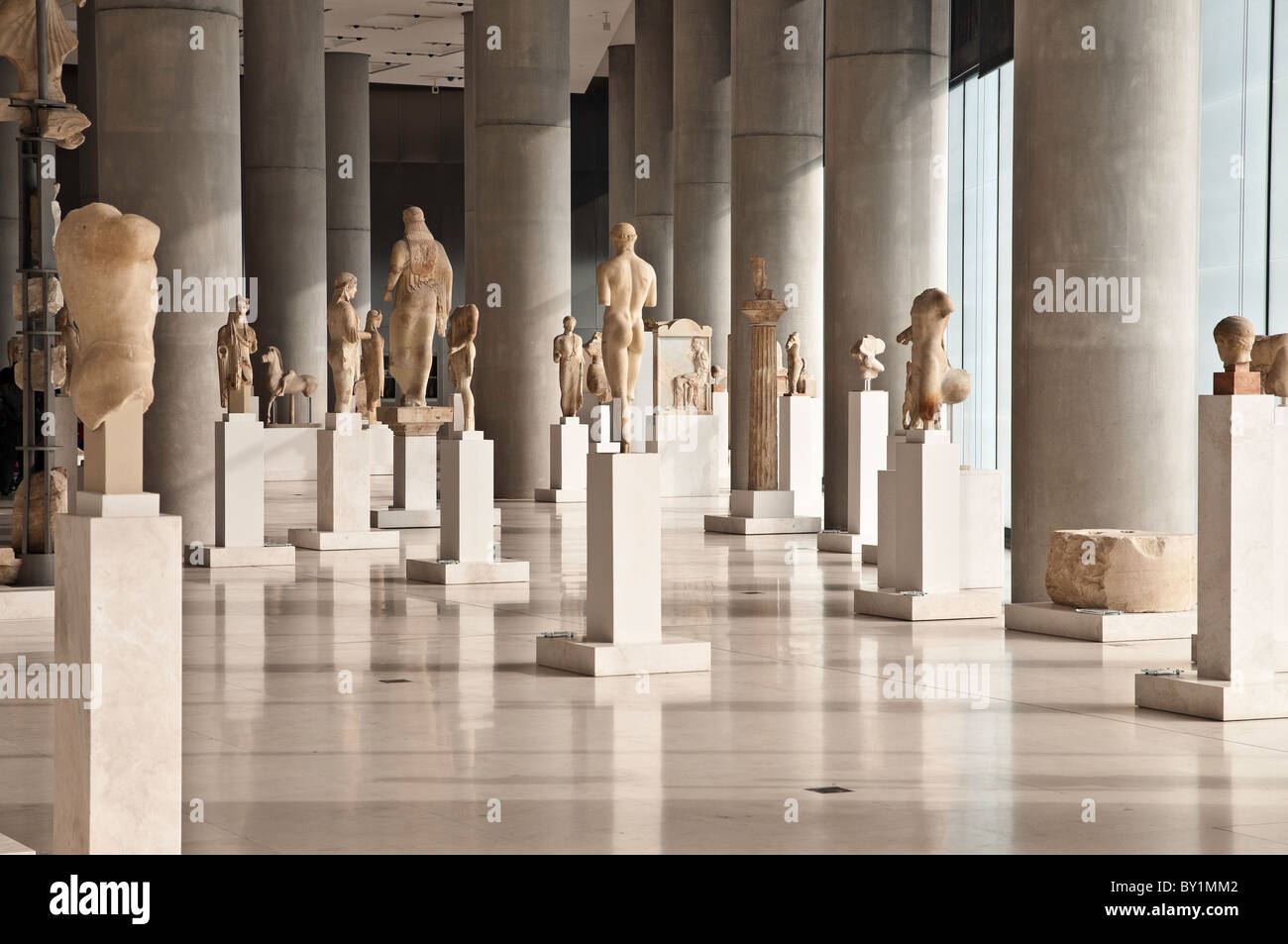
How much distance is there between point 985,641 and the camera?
1097 cm

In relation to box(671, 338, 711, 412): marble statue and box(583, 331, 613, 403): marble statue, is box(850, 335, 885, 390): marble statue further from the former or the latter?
box(583, 331, 613, 403): marble statue

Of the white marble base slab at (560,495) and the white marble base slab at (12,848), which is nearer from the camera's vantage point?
the white marble base slab at (12,848)

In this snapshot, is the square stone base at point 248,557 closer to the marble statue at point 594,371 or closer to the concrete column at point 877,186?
the concrete column at point 877,186

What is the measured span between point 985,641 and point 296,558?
7996mm

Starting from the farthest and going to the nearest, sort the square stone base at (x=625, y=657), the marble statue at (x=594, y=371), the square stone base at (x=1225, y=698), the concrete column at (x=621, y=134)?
the concrete column at (x=621, y=134) < the marble statue at (x=594, y=371) < the square stone base at (x=625, y=657) < the square stone base at (x=1225, y=698)

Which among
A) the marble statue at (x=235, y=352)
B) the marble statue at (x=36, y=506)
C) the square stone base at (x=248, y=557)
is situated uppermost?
the marble statue at (x=235, y=352)

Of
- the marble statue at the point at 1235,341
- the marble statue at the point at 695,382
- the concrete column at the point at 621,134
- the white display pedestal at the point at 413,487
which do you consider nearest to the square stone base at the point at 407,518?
the white display pedestal at the point at 413,487

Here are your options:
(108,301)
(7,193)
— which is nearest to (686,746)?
(108,301)

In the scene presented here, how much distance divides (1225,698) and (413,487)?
14.2 metres

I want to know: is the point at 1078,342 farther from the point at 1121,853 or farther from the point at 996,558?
the point at 1121,853

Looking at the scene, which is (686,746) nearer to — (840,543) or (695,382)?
(840,543)

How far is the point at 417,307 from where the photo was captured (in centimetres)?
1942

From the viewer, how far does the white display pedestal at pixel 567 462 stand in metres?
25.3

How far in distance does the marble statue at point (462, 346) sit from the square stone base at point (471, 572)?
2.55m
